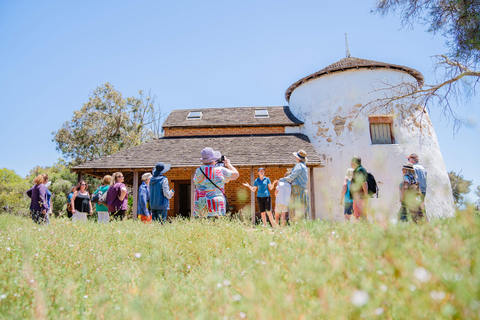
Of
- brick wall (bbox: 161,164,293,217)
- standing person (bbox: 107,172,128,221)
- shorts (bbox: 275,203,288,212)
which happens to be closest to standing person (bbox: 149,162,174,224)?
standing person (bbox: 107,172,128,221)

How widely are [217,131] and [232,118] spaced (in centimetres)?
123

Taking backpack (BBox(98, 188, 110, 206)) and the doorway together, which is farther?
the doorway

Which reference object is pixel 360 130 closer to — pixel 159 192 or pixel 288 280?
pixel 159 192

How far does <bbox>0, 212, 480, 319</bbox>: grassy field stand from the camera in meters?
1.43

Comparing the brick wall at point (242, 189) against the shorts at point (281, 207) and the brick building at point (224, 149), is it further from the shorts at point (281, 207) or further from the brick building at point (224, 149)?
the shorts at point (281, 207)

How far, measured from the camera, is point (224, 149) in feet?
43.0

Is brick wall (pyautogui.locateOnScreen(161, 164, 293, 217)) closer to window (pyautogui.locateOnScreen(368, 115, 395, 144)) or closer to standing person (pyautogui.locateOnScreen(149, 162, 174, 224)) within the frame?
window (pyautogui.locateOnScreen(368, 115, 395, 144))

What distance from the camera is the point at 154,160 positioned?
40.7 feet

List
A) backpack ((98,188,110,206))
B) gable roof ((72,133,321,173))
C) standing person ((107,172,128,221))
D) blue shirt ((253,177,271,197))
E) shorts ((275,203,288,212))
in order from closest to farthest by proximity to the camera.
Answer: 1. shorts ((275,203,288,212))
2. standing person ((107,172,128,221))
3. backpack ((98,188,110,206))
4. blue shirt ((253,177,271,197))
5. gable roof ((72,133,321,173))

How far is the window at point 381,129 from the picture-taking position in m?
13.3

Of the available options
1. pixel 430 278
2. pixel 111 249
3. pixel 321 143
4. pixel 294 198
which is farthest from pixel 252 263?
pixel 321 143

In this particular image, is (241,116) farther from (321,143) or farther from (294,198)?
(294,198)

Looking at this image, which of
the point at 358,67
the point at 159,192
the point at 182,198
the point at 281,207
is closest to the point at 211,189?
the point at 159,192

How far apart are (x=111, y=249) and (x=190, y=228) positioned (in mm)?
1125
